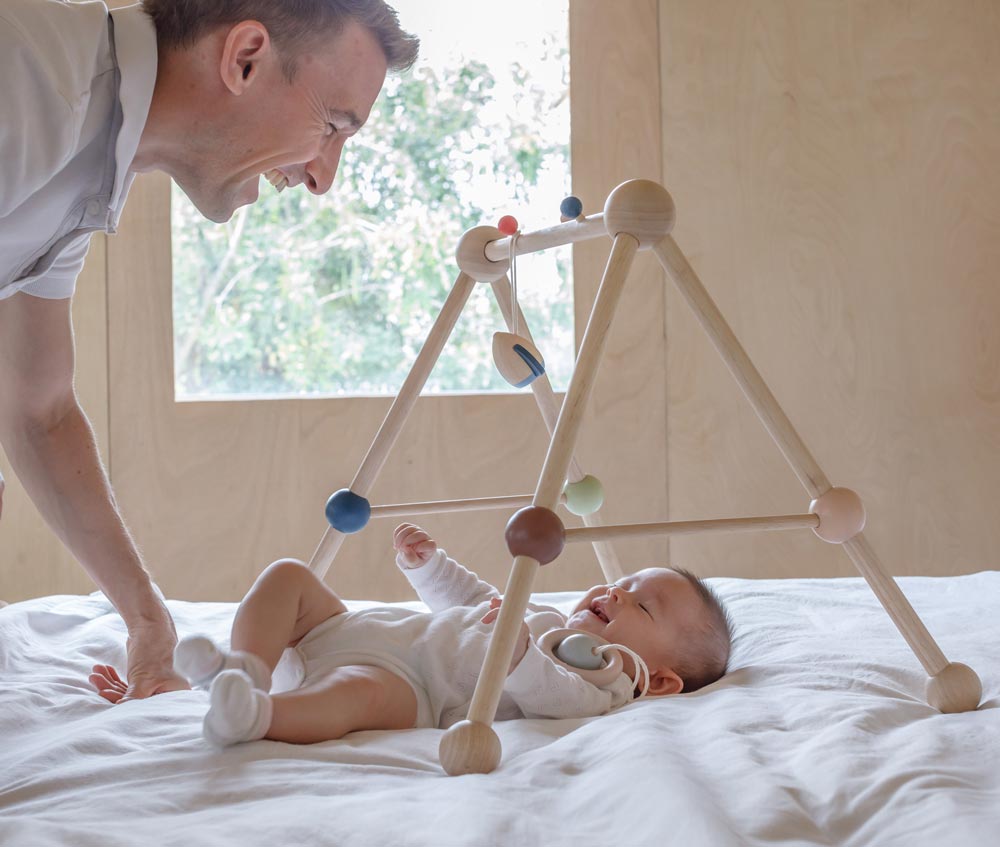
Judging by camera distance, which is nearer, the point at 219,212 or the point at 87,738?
the point at 87,738

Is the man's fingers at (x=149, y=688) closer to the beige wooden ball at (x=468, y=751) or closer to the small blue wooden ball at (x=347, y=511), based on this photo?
the small blue wooden ball at (x=347, y=511)

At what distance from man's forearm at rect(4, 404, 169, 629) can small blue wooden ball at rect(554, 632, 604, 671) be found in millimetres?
570

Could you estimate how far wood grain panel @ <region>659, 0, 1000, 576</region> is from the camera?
99.0 inches

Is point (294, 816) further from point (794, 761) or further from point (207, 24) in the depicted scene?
point (207, 24)

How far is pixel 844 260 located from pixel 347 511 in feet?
5.23

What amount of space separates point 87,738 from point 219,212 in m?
0.75

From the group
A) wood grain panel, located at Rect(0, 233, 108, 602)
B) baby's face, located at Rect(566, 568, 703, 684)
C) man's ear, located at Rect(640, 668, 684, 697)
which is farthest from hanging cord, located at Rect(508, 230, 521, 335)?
wood grain panel, located at Rect(0, 233, 108, 602)

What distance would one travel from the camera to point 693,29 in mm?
2594

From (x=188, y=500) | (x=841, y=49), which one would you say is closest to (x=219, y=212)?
(x=188, y=500)

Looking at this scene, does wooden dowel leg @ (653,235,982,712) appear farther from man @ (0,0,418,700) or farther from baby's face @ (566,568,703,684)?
man @ (0,0,418,700)

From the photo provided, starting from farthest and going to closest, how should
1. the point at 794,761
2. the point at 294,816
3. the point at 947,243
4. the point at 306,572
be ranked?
the point at 947,243
the point at 306,572
the point at 794,761
the point at 294,816

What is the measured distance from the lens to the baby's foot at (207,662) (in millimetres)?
963

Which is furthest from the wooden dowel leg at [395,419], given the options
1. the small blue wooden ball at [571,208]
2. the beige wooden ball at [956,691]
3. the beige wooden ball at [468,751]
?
the beige wooden ball at [956,691]

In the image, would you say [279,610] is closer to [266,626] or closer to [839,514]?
[266,626]
